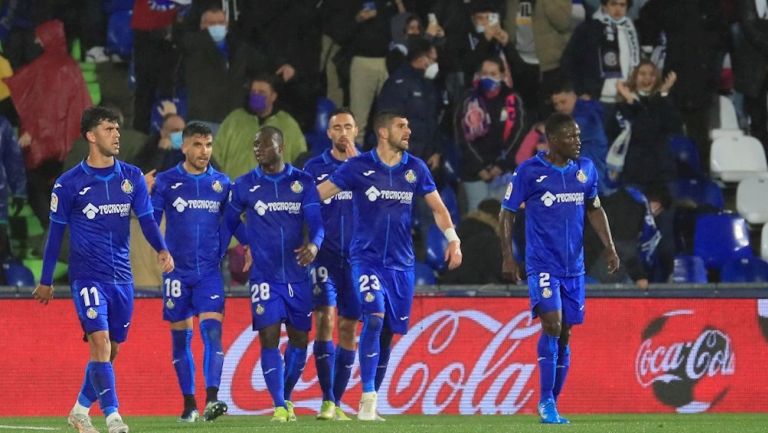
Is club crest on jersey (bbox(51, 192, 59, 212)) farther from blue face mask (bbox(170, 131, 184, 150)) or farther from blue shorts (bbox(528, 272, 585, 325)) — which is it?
blue face mask (bbox(170, 131, 184, 150))

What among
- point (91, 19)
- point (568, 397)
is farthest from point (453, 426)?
point (91, 19)

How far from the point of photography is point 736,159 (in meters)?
20.8

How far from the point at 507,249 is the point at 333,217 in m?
1.95

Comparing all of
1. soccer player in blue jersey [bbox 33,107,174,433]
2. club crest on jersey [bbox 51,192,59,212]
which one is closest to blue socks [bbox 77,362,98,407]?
soccer player in blue jersey [bbox 33,107,174,433]

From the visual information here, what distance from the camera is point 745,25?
67.9 ft

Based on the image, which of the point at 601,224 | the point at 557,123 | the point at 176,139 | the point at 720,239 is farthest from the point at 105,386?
the point at 720,239

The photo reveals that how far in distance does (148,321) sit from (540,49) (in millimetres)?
6946

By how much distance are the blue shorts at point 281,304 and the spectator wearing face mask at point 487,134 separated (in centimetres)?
557

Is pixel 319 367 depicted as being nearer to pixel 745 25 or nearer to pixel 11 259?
pixel 11 259

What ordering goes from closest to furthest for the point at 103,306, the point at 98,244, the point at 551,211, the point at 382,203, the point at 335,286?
the point at 103,306
the point at 98,244
the point at 551,211
the point at 382,203
the point at 335,286

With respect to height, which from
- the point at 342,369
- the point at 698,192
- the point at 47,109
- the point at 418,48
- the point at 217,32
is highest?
the point at 217,32

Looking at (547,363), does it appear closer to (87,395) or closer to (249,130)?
(87,395)

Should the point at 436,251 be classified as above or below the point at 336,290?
below

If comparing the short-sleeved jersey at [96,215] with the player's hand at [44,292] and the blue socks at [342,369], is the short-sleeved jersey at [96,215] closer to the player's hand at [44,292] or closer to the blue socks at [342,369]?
the player's hand at [44,292]
